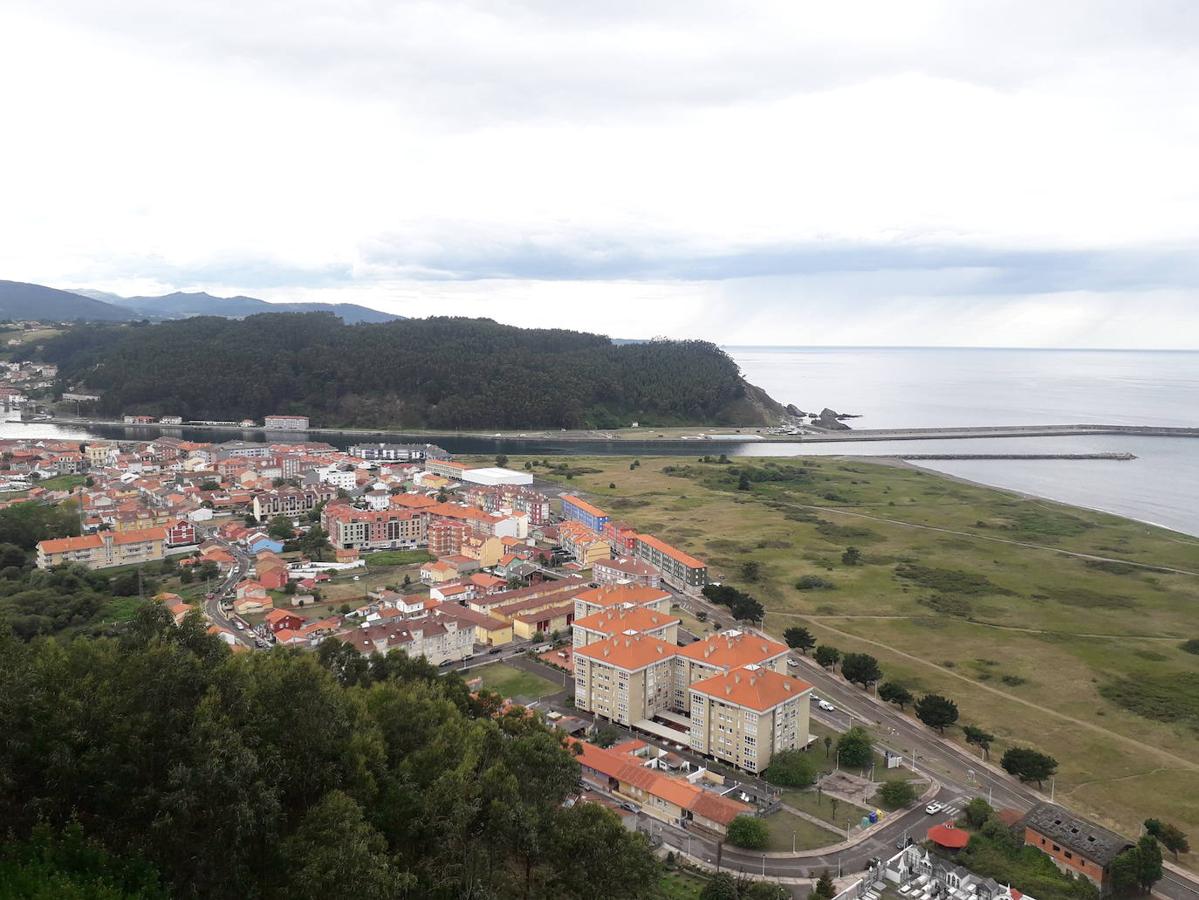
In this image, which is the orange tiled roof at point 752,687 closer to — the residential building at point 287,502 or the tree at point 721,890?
the tree at point 721,890

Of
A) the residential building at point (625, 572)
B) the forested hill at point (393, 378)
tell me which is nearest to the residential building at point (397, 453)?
the forested hill at point (393, 378)

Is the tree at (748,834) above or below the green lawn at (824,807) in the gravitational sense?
above

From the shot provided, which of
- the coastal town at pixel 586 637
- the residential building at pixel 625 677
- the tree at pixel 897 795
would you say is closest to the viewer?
the coastal town at pixel 586 637

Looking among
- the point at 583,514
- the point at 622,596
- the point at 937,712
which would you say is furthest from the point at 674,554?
the point at 937,712

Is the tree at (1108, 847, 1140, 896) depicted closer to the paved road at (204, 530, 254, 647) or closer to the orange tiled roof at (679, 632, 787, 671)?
the orange tiled roof at (679, 632, 787, 671)

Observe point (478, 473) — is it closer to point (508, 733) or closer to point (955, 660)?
point (955, 660)

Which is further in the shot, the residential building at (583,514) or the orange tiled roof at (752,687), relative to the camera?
the residential building at (583,514)

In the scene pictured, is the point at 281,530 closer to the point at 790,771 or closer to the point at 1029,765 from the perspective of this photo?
the point at 790,771
